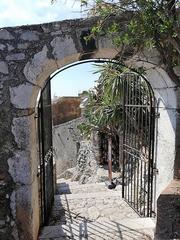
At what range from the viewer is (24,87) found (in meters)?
2.89

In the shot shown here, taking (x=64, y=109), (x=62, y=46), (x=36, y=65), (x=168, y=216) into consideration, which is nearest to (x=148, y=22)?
(x=62, y=46)

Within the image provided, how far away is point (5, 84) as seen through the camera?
2871 mm

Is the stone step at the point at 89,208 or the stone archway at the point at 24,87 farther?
the stone step at the point at 89,208

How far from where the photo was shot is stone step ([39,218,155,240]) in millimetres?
3322

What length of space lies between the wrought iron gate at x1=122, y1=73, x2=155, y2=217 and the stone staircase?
25cm

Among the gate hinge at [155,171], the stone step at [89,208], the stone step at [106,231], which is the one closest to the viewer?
the stone step at [106,231]

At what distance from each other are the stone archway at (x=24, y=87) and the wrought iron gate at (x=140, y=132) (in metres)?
1.42

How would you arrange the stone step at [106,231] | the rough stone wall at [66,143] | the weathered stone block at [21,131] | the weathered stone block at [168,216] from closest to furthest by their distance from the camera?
the weathered stone block at [168,216]
the weathered stone block at [21,131]
the stone step at [106,231]
the rough stone wall at [66,143]

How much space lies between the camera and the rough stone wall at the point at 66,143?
47.9 feet

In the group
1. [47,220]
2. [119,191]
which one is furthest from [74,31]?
[119,191]

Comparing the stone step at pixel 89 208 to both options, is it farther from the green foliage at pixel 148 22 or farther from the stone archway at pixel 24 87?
the green foliage at pixel 148 22

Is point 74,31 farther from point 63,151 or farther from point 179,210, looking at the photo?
point 63,151

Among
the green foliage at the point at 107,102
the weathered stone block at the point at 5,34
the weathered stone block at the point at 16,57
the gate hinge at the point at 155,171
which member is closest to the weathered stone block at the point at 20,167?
the weathered stone block at the point at 16,57

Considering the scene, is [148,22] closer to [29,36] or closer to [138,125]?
[29,36]
